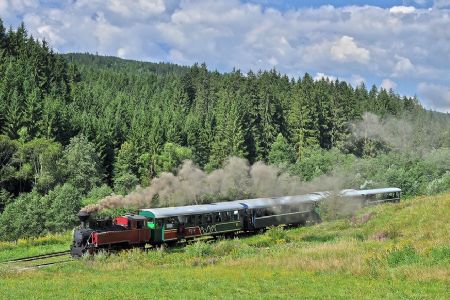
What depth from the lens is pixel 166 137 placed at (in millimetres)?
93625

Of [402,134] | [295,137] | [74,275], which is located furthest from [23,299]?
[402,134]

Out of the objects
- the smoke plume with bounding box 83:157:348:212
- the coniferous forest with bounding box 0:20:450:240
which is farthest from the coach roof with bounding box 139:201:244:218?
the coniferous forest with bounding box 0:20:450:240

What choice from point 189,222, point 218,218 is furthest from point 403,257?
point 218,218

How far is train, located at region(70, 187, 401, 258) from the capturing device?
32.9m

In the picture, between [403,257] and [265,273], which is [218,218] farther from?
[403,257]

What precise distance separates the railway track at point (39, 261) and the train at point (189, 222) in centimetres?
138

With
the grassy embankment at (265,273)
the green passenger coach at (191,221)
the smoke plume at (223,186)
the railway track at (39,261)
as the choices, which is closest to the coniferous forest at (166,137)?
the smoke plume at (223,186)

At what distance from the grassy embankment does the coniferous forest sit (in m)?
29.2

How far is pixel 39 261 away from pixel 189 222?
38.0 feet

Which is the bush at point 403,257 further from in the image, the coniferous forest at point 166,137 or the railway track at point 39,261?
the coniferous forest at point 166,137

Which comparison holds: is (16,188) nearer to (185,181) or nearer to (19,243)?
(185,181)

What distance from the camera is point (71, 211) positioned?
185 ft

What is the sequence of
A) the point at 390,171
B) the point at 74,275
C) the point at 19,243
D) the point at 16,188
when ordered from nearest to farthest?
the point at 74,275, the point at 19,243, the point at 390,171, the point at 16,188

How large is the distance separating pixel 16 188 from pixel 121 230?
47.8 metres
